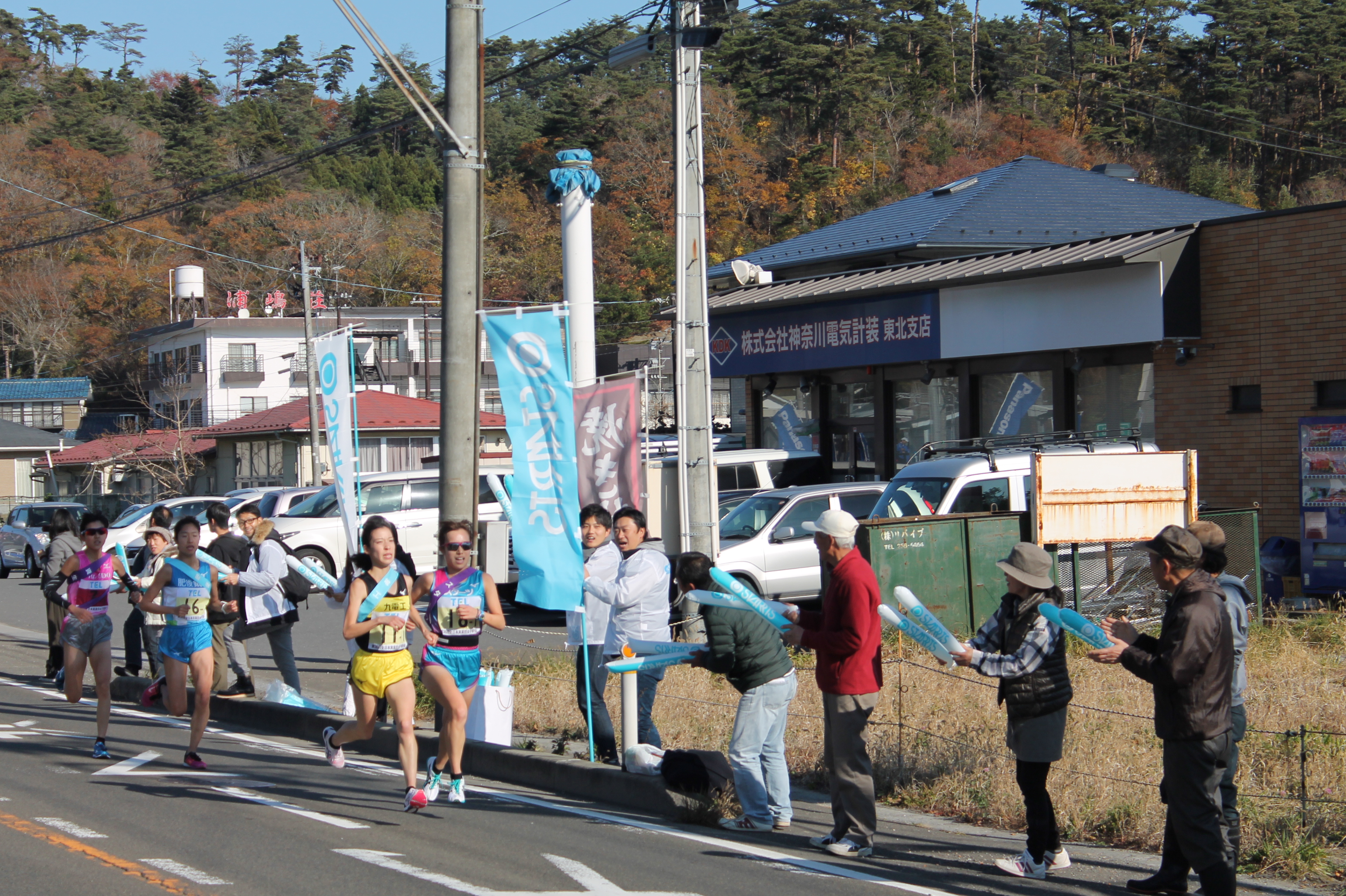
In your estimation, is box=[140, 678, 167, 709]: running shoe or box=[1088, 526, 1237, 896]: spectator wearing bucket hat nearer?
box=[1088, 526, 1237, 896]: spectator wearing bucket hat

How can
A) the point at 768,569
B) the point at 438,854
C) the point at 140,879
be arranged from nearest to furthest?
the point at 140,879, the point at 438,854, the point at 768,569

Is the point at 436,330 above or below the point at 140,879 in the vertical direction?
above

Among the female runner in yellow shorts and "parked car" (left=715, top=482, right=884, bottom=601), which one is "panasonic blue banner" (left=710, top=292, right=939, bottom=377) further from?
the female runner in yellow shorts

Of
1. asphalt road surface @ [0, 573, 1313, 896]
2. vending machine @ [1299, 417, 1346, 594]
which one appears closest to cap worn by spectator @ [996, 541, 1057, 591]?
asphalt road surface @ [0, 573, 1313, 896]

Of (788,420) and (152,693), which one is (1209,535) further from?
(788,420)

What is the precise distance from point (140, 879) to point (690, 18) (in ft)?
32.4

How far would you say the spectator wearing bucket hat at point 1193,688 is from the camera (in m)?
5.11

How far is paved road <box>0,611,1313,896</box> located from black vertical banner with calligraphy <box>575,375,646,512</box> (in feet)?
8.17

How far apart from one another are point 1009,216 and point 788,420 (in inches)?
235

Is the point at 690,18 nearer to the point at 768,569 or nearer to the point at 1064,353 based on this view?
the point at 768,569

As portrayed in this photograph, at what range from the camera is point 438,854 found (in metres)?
6.18

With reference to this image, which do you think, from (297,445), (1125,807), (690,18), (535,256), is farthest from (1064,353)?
(535,256)

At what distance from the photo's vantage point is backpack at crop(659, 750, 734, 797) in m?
7.18

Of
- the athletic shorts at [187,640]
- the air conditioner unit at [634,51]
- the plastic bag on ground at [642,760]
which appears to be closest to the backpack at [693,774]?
the plastic bag on ground at [642,760]
